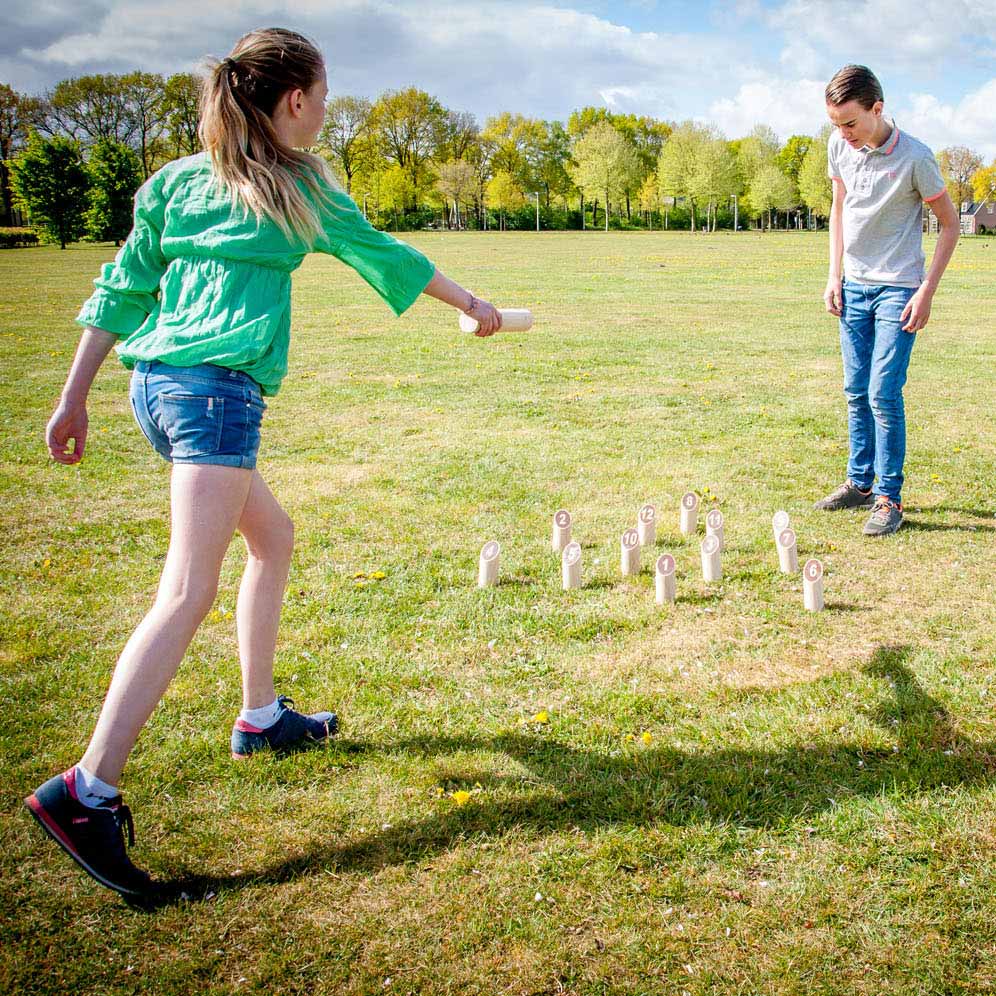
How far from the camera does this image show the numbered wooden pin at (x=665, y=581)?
4512mm

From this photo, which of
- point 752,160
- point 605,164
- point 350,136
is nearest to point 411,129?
point 350,136

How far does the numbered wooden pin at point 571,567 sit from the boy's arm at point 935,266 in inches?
101

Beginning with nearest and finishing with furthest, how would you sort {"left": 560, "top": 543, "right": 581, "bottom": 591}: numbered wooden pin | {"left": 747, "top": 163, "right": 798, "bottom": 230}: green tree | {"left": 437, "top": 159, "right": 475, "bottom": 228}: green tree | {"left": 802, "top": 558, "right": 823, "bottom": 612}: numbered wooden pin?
{"left": 802, "top": 558, "right": 823, "bottom": 612}: numbered wooden pin
{"left": 560, "top": 543, "right": 581, "bottom": 591}: numbered wooden pin
{"left": 747, "top": 163, "right": 798, "bottom": 230}: green tree
{"left": 437, "top": 159, "right": 475, "bottom": 228}: green tree

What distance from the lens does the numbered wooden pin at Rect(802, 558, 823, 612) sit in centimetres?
440

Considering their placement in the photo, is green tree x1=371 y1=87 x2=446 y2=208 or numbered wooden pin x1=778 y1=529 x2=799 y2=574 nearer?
numbered wooden pin x1=778 y1=529 x2=799 y2=574

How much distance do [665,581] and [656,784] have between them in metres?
1.59

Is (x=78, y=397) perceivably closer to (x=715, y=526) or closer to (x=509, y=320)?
(x=509, y=320)

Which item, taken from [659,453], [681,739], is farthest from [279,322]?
[659,453]

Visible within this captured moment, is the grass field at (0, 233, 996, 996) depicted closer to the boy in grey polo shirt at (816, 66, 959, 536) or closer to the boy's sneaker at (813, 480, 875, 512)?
the boy's sneaker at (813, 480, 875, 512)

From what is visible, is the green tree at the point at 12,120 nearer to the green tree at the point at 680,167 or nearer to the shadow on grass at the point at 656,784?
the green tree at the point at 680,167

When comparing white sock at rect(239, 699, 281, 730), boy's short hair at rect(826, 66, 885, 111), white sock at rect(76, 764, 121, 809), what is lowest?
white sock at rect(239, 699, 281, 730)

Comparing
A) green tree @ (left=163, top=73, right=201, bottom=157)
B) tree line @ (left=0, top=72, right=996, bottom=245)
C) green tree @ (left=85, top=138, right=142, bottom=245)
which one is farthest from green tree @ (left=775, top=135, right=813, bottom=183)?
green tree @ (left=85, top=138, right=142, bottom=245)

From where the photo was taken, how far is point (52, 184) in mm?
47000

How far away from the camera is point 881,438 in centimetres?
562
